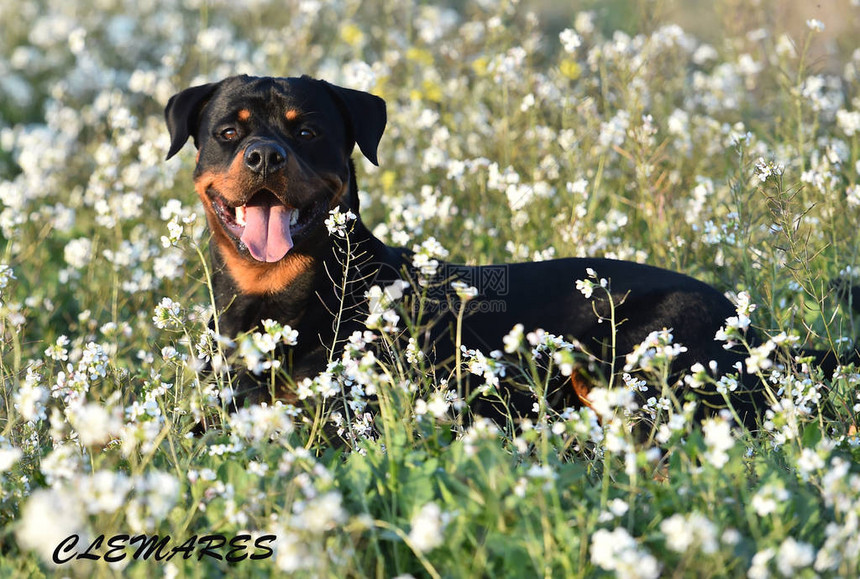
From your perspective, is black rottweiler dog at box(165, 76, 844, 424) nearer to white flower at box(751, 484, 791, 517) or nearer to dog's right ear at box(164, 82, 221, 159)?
dog's right ear at box(164, 82, 221, 159)

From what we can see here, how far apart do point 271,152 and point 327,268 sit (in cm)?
48

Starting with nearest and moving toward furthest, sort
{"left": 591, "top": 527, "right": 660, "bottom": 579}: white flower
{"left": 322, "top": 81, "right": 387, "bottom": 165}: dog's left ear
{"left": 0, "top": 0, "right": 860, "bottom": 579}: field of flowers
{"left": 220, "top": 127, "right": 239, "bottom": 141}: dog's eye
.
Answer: {"left": 591, "top": 527, "right": 660, "bottom": 579}: white flower, {"left": 0, "top": 0, "right": 860, "bottom": 579}: field of flowers, {"left": 220, "top": 127, "right": 239, "bottom": 141}: dog's eye, {"left": 322, "top": 81, "right": 387, "bottom": 165}: dog's left ear

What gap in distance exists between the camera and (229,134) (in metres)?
3.81

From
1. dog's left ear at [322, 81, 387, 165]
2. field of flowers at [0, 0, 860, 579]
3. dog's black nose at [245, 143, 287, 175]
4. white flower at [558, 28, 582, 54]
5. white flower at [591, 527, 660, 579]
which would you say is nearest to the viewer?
white flower at [591, 527, 660, 579]

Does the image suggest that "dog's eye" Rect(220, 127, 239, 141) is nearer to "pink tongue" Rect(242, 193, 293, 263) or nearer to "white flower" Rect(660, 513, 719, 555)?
"pink tongue" Rect(242, 193, 293, 263)

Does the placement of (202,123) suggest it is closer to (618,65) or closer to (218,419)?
(218,419)

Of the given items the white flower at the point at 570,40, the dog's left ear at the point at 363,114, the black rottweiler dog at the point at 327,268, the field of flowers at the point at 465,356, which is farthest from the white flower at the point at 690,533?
the white flower at the point at 570,40

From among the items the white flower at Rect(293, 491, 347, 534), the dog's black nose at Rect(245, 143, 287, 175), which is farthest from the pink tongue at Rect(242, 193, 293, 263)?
the white flower at Rect(293, 491, 347, 534)

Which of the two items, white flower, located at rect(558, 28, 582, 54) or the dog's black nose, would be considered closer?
the dog's black nose

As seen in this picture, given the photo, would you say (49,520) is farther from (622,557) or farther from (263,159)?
(263,159)

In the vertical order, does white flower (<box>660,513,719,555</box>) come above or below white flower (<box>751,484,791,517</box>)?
above

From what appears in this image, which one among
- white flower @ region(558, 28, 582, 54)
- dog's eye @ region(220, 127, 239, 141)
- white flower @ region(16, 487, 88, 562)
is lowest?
white flower @ region(16, 487, 88, 562)

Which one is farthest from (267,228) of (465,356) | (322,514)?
(322,514)

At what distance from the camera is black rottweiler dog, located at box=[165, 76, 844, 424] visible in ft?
11.7
